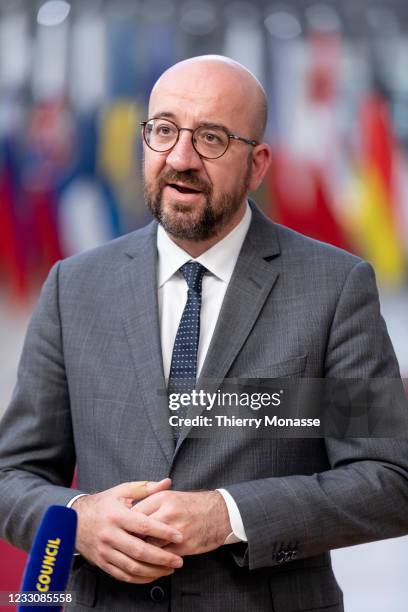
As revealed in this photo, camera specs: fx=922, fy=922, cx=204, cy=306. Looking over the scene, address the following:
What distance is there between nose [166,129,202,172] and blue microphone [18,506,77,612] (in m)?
0.76

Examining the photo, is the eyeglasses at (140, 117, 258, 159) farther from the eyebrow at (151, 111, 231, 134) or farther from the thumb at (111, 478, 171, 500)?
the thumb at (111, 478, 171, 500)

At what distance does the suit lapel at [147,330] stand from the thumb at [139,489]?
112mm

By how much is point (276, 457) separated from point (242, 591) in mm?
234

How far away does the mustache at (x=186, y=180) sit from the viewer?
5.56ft

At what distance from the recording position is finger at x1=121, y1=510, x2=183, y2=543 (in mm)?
1423

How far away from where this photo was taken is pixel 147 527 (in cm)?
143

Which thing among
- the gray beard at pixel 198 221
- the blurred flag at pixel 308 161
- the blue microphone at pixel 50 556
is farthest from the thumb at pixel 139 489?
the blurred flag at pixel 308 161

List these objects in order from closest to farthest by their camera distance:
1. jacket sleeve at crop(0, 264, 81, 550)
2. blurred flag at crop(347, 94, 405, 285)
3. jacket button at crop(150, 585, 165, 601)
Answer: jacket button at crop(150, 585, 165, 601), jacket sleeve at crop(0, 264, 81, 550), blurred flag at crop(347, 94, 405, 285)

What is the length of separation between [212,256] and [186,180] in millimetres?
172

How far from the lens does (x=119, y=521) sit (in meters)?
1.46

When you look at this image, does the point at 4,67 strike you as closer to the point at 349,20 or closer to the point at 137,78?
the point at 137,78

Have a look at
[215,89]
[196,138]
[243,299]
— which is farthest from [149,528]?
[215,89]

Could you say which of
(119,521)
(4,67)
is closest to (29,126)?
(4,67)

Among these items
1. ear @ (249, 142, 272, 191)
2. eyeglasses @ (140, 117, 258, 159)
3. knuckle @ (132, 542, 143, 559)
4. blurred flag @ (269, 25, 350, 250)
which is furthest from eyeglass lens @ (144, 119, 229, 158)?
blurred flag @ (269, 25, 350, 250)
